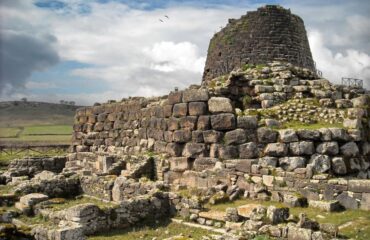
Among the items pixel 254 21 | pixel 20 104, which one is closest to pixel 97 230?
pixel 254 21

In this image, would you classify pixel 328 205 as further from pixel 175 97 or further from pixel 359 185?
pixel 175 97

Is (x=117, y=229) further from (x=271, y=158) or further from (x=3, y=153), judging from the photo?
(x=3, y=153)

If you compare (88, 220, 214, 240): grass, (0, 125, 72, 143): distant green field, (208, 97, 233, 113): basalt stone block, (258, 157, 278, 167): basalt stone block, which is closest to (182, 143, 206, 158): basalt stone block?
(208, 97, 233, 113): basalt stone block

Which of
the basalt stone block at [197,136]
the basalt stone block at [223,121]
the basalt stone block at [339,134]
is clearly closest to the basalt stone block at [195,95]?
the basalt stone block at [223,121]

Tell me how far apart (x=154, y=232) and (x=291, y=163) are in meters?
4.88

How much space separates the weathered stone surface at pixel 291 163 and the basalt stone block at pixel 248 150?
3.05 ft

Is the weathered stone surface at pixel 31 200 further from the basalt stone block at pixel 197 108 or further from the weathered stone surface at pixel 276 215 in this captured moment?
the weathered stone surface at pixel 276 215

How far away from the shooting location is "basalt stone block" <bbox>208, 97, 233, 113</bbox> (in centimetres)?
1535

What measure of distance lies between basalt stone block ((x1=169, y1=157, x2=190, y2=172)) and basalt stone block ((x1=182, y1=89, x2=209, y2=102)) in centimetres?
221

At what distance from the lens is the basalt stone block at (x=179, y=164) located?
16.2 meters

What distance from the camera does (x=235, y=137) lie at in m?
15.0

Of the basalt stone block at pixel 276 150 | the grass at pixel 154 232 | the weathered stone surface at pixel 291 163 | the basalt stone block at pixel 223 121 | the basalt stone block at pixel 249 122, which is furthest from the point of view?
the basalt stone block at pixel 223 121

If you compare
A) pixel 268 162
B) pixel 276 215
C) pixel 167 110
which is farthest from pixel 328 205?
pixel 167 110

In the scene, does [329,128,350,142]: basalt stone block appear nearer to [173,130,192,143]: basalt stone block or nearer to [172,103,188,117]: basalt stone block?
[173,130,192,143]: basalt stone block
